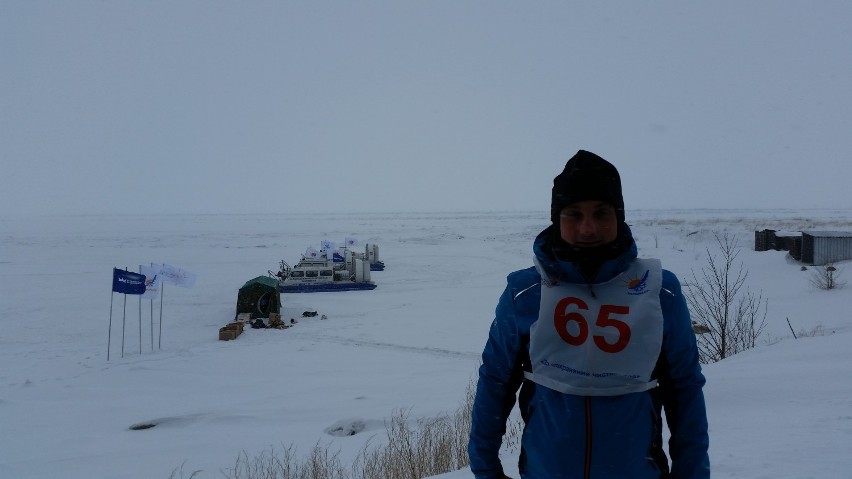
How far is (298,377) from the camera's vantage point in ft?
34.8

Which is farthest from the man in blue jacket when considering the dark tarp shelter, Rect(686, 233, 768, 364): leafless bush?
the dark tarp shelter

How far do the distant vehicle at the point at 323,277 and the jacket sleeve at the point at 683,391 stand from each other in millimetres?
21413

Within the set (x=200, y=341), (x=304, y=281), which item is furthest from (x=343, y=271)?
(x=200, y=341)

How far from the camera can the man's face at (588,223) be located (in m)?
1.78

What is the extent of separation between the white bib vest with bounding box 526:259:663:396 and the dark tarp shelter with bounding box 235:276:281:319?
53.0 ft

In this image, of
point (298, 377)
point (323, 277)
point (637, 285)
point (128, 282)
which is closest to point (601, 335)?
point (637, 285)

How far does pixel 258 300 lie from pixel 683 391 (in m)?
16.4

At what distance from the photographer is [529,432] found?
182 cm

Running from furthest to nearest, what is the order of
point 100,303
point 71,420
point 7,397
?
point 100,303 → point 7,397 → point 71,420

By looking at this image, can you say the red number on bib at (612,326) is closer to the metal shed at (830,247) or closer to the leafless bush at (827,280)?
the leafless bush at (827,280)

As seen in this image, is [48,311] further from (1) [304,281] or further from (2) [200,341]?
(1) [304,281]

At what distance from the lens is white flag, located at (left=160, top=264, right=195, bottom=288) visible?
14300 mm

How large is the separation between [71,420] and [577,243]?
9.22 meters

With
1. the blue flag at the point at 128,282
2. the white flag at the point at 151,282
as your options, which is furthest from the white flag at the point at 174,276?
the blue flag at the point at 128,282
